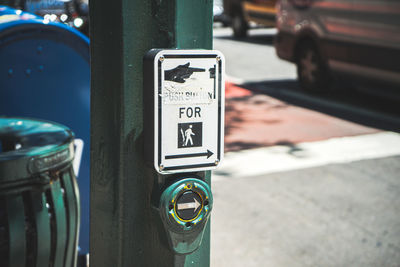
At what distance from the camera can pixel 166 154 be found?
125 centimetres

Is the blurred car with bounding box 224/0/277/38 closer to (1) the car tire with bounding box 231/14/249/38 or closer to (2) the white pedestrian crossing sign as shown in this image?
(1) the car tire with bounding box 231/14/249/38

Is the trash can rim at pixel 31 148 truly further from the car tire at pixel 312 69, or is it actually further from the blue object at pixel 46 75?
the car tire at pixel 312 69

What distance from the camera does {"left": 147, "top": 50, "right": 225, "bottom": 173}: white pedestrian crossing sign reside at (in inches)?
48.6

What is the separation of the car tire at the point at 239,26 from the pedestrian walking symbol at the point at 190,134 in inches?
674

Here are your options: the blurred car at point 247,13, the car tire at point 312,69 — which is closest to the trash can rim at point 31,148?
the car tire at point 312,69

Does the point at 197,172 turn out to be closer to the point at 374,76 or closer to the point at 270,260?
the point at 270,260

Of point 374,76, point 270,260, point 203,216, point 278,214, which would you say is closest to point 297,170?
point 278,214

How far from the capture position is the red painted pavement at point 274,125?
22.2 feet

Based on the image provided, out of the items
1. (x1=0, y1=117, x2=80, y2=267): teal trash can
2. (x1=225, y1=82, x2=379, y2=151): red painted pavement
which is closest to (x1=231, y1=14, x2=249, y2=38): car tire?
(x1=225, y1=82, x2=379, y2=151): red painted pavement

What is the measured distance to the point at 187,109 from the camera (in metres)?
1.27

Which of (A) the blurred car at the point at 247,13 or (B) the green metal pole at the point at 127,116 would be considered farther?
(A) the blurred car at the point at 247,13

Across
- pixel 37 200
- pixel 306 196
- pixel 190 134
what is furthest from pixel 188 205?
pixel 306 196

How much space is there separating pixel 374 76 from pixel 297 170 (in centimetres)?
273

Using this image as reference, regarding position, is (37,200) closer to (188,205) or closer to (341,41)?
(188,205)
